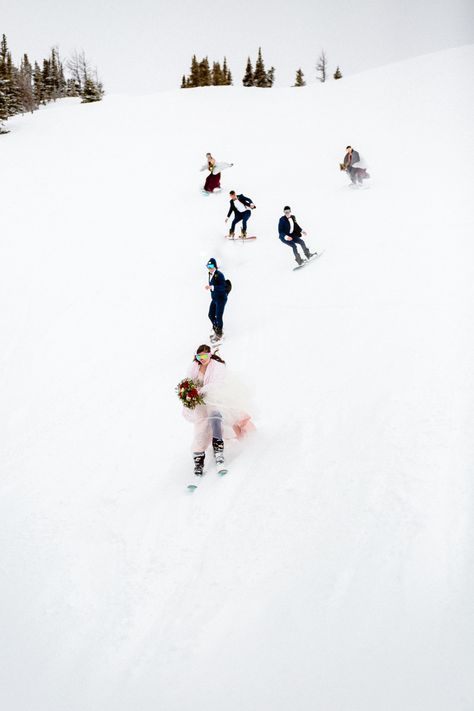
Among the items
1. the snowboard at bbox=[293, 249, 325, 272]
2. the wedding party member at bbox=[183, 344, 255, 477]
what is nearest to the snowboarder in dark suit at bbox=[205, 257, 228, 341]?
the snowboard at bbox=[293, 249, 325, 272]

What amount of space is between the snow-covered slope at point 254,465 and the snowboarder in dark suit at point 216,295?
1.12ft

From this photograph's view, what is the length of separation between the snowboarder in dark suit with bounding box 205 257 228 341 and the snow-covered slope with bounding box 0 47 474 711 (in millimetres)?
340

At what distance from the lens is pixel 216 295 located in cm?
1003

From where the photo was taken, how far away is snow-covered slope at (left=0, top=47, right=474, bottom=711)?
362cm

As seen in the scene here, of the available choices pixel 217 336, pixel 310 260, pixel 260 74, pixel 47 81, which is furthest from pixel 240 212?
pixel 47 81

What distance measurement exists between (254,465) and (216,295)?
4.90 meters

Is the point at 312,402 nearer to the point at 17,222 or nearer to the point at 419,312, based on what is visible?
the point at 419,312

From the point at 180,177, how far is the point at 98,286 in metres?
10.2

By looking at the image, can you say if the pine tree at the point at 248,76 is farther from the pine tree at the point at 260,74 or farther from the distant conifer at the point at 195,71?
the distant conifer at the point at 195,71

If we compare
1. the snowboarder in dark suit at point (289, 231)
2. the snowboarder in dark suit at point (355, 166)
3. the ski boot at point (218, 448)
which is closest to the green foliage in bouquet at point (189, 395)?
the ski boot at point (218, 448)

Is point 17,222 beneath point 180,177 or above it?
beneath

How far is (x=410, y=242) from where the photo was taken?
1133 cm

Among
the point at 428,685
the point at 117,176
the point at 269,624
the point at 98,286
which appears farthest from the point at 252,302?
the point at 117,176

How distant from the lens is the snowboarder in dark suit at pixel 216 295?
32.7 feet
